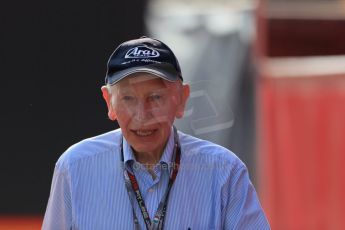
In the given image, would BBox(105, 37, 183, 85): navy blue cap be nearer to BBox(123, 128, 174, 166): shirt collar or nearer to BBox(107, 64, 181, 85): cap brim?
BBox(107, 64, 181, 85): cap brim

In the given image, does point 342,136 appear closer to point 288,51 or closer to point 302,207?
point 302,207

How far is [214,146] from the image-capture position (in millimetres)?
3004

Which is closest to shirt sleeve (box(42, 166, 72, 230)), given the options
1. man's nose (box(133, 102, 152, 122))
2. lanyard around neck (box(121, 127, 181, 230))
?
lanyard around neck (box(121, 127, 181, 230))

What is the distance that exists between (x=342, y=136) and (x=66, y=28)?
6.90ft

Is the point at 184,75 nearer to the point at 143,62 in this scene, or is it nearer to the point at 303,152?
the point at 303,152

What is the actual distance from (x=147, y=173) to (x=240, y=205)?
1.08 ft

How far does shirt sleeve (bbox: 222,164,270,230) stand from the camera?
9.37ft

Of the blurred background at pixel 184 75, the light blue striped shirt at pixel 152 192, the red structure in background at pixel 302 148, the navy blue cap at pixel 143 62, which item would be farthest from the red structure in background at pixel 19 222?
the navy blue cap at pixel 143 62

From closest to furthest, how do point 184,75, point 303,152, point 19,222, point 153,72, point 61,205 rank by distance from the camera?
point 153,72 < point 61,205 < point 303,152 < point 184,75 < point 19,222

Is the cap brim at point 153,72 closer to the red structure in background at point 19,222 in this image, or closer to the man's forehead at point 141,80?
the man's forehead at point 141,80

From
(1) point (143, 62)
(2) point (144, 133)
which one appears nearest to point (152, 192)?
(2) point (144, 133)

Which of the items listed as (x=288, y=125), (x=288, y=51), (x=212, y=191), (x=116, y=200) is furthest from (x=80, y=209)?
(x=288, y=51)

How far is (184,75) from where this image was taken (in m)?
6.01

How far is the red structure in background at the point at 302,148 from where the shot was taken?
582 centimetres
